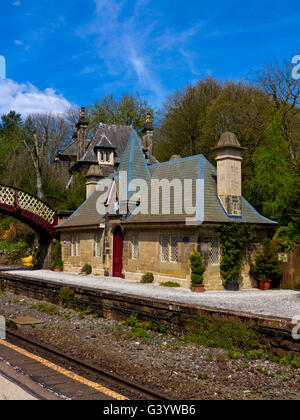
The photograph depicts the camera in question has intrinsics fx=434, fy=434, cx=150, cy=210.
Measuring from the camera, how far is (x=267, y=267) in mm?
19109

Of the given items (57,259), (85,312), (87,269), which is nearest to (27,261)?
(57,259)

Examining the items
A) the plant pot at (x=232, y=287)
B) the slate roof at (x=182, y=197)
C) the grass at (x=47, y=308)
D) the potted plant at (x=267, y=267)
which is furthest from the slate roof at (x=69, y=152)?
the plant pot at (x=232, y=287)

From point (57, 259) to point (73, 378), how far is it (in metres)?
21.0

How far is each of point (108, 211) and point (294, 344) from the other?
15864mm

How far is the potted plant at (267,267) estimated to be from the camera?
19109 mm

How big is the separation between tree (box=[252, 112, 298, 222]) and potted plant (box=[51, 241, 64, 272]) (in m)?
13.1

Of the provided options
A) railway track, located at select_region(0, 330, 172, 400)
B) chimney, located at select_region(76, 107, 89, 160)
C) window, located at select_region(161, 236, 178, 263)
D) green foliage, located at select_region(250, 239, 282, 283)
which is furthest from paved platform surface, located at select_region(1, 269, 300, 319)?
chimney, located at select_region(76, 107, 89, 160)

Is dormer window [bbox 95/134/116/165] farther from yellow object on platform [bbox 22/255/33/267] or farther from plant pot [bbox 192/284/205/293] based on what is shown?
plant pot [bbox 192/284/205/293]

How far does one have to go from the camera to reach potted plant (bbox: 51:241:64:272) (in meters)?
28.6

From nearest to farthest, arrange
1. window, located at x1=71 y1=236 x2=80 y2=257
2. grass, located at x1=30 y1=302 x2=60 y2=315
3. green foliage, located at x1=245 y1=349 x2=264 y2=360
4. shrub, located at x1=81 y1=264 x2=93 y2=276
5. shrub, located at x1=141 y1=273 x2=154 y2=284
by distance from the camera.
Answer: green foliage, located at x1=245 y1=349 x2=264 y2=360 → grass, located at x1=30 y1=302 x2=60 y2=315 → shrub, located at x1=141 y1=273 x2=154 y2=284 → shrub, located at x1=81 y1=264 x2=93 y2=276 → window, located at x1=71 y1=236 x2=80 y2=257

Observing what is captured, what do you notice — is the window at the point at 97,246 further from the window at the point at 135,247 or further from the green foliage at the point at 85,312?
the green foliage at the point at 85,312

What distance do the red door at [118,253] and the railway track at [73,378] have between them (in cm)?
1265

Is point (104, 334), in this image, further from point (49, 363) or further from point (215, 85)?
point (215, 85)

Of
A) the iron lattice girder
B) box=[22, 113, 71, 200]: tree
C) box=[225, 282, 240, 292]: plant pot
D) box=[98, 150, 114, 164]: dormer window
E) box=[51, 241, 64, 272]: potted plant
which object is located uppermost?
box=[22, 113, 71, 200]: tree
